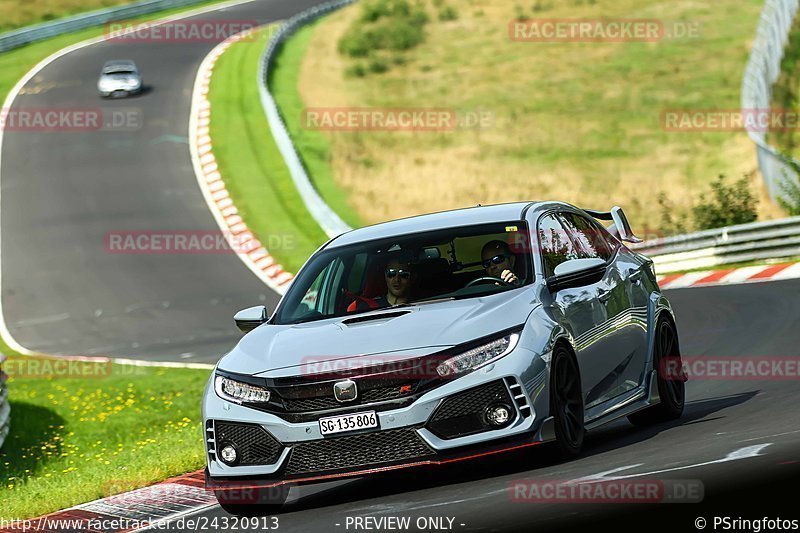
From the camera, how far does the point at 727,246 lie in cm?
2450

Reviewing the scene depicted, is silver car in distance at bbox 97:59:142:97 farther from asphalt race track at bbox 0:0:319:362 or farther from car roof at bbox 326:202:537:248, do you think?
car roof at bbox 326:202:537:248

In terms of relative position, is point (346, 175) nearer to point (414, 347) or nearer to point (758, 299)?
point (758, 299)

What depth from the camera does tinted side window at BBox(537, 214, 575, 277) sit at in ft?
29.3

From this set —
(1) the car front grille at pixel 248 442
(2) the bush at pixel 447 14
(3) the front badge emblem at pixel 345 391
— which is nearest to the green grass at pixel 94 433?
(1) the car front grille at pixel 248 442

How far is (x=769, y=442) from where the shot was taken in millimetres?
7938

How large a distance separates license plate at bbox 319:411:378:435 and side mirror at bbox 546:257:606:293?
1.56 metres

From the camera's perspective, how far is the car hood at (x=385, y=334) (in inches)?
305

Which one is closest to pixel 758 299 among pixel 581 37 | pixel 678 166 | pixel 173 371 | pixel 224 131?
pixel 173 371

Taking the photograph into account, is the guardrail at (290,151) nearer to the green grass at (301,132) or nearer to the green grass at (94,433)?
the green grass at (301,132)

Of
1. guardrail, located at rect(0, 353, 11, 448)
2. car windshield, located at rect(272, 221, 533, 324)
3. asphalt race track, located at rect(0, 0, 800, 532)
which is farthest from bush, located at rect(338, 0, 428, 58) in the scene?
car windshield, located at rect(272, 221, 533, 324)

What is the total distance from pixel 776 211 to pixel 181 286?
12478 millimetres

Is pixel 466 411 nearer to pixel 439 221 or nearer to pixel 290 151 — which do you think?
pixel 439 221

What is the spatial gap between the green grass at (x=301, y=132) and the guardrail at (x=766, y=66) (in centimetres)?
938

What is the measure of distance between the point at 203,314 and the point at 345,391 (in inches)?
700
